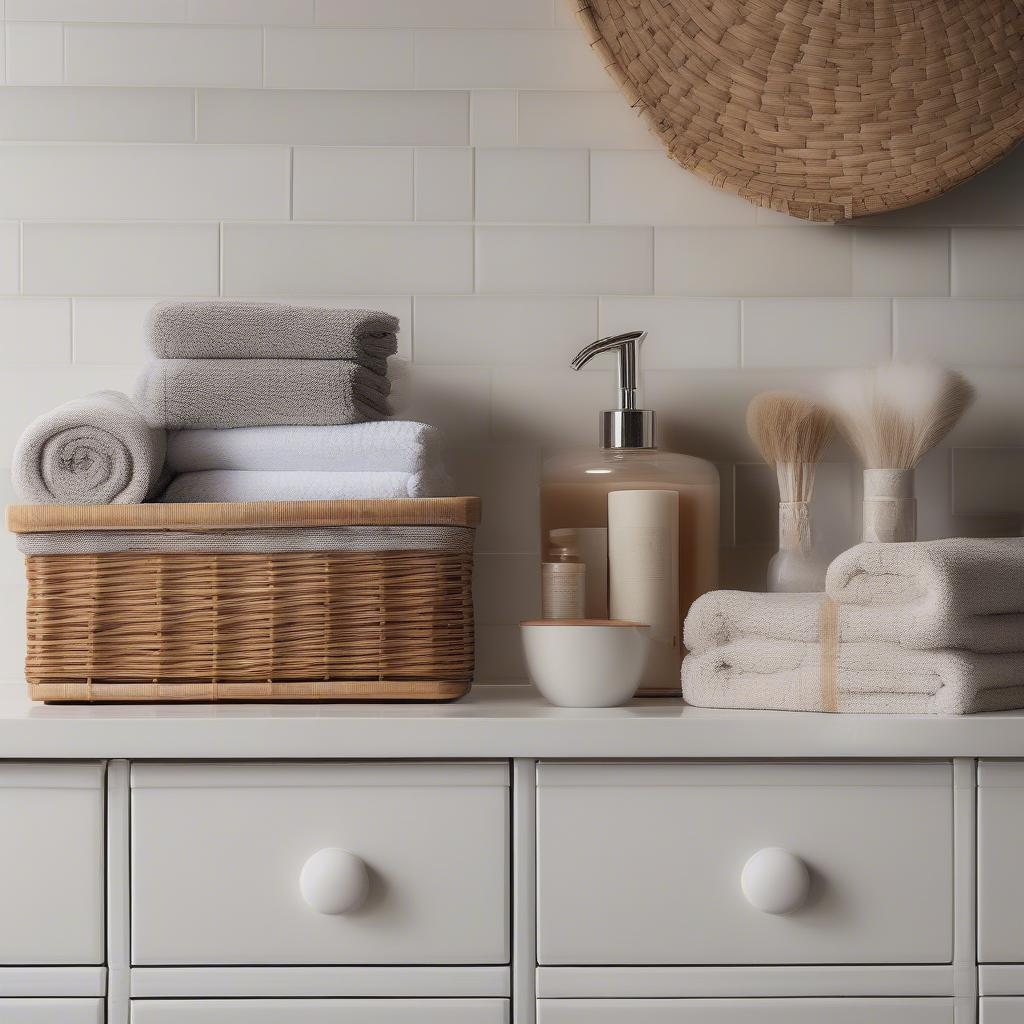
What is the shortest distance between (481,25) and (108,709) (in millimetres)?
779

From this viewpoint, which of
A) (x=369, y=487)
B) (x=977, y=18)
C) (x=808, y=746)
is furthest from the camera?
(x=977, y=18)

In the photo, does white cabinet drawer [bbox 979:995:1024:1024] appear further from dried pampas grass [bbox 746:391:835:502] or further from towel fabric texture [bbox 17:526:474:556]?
towel fabric texture [bbox 17:526:474:556]

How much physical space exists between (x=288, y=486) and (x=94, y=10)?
598 mm

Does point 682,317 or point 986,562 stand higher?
point 682,317

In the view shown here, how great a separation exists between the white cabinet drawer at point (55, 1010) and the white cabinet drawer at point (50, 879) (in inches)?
1.1

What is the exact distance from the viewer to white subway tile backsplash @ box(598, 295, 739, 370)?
3.78 feet

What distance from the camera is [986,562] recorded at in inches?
32.7

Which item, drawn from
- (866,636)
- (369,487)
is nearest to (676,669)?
(866,636)

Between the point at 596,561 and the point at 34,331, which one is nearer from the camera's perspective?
the point at 596,561

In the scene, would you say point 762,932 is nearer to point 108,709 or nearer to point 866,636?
point 866,636

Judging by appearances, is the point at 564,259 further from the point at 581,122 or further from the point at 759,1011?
the point at 759,1011

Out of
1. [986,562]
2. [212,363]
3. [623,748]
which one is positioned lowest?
[623,748]

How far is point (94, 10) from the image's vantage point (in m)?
1.15

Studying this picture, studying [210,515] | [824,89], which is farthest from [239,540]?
[824,89]
